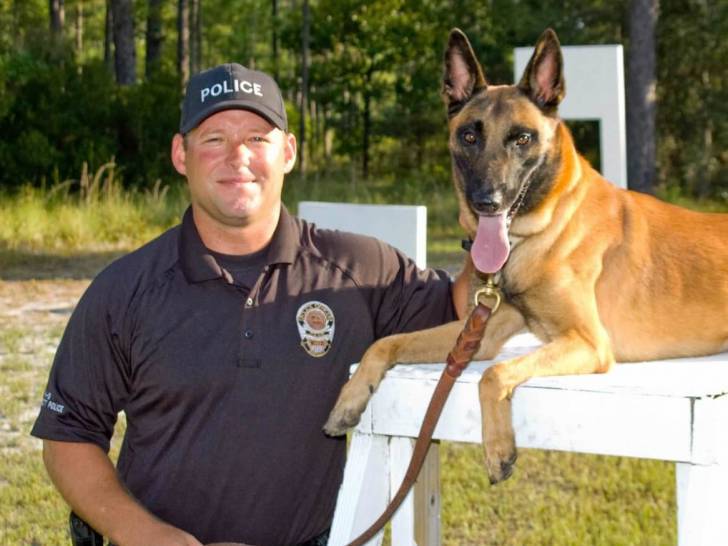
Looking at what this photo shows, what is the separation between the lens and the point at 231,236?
308cm

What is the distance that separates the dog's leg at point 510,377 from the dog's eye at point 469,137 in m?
0.65

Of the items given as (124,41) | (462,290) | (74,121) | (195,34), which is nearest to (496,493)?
(462,290)

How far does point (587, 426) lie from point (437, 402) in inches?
13.4

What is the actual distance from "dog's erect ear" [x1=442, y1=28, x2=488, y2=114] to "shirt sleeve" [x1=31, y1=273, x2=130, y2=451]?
3.85ft

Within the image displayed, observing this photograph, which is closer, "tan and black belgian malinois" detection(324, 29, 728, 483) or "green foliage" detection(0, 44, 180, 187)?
"tan and black belgian malinois" detection(324, 29, 728, 483)

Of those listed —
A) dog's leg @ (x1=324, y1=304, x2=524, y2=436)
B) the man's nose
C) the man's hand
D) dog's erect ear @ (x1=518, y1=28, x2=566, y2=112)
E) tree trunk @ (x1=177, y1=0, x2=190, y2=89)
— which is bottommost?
the man's hand

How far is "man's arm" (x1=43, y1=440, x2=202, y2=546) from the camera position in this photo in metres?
2.69

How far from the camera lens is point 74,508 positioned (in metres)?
2.85

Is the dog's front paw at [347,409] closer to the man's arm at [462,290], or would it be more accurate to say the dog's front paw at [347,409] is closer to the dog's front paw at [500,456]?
the dog's front paw at [500,456]

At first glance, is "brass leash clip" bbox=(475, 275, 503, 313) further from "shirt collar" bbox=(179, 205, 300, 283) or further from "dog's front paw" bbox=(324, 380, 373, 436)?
"shirt collar" bbox=(179, 205, 300, 283)

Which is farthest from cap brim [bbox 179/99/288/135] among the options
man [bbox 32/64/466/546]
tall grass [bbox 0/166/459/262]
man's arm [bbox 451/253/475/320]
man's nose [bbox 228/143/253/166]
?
tall grass [bbox 0/166/459/262]

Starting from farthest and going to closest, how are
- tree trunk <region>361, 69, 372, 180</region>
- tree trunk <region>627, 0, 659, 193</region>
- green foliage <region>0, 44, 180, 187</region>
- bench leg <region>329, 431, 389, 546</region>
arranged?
tree trunk <region>361, 69, 372, 180</region>
tree trunk <region>627, 0, 659, 193</region>
green foliage <region>0, 44, 180, 187</region>
bench leg <region>329, 431, 389, 546</region>

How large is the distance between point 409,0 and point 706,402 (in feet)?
94.3

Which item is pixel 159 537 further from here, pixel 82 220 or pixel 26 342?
pixel 82 220
